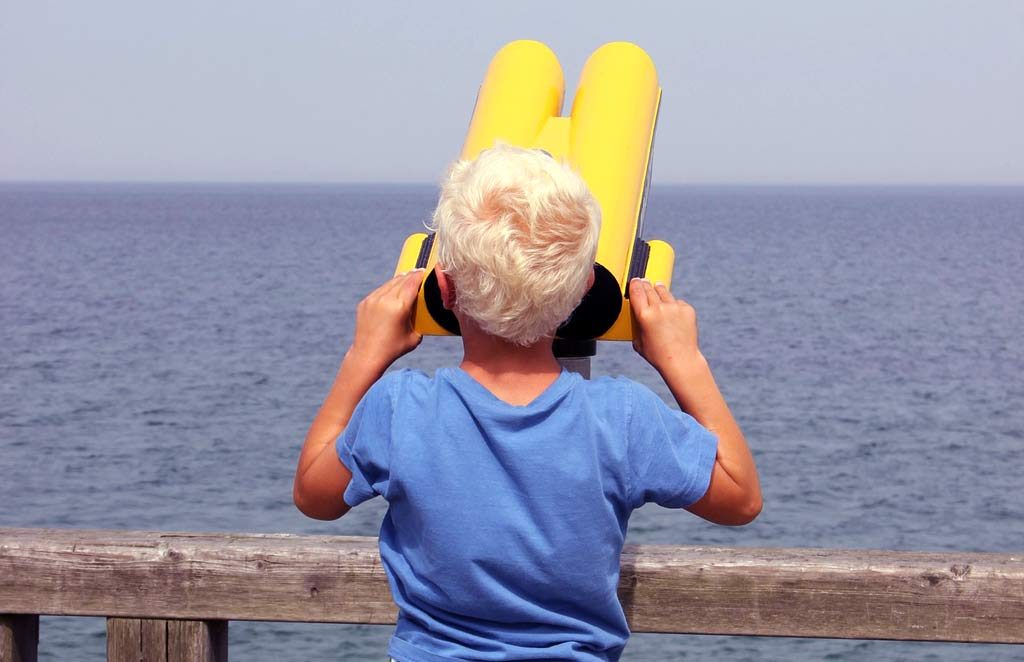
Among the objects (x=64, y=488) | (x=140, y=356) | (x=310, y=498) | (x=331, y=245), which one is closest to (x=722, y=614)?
(x=310, y=498)

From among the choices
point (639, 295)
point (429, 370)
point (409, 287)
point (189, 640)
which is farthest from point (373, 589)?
point (429, 370)

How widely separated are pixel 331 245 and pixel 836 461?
135 ft

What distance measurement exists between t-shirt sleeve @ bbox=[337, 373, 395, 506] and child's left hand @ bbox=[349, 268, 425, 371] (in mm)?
58

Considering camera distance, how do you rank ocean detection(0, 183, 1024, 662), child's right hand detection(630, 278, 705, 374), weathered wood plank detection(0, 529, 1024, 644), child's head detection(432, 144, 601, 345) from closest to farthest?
child's head detection(432, 144, 601, 345) → child's right hand detection(630, 278, 705, 374) → weathered wood plank detection(0, 529, 1024, 644) → ocean detection(0, 183, 1024, 662)

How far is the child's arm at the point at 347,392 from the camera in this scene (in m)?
1.49

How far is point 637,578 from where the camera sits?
1.80m

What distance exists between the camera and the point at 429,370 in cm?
1570

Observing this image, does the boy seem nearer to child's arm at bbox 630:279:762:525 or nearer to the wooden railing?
child's arm at bbox 630:279:762:525

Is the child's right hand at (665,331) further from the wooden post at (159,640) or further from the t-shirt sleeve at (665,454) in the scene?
the wooden post at (159,640)

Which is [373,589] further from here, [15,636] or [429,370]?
[429,370]

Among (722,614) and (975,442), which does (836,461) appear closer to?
(975,442)

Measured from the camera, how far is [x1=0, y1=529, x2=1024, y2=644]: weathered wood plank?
177cm

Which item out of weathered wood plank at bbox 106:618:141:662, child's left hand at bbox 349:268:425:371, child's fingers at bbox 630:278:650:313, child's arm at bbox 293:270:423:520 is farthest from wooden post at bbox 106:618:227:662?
child's fingers at bbox 630:278:650:313

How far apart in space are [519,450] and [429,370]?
1434cm
